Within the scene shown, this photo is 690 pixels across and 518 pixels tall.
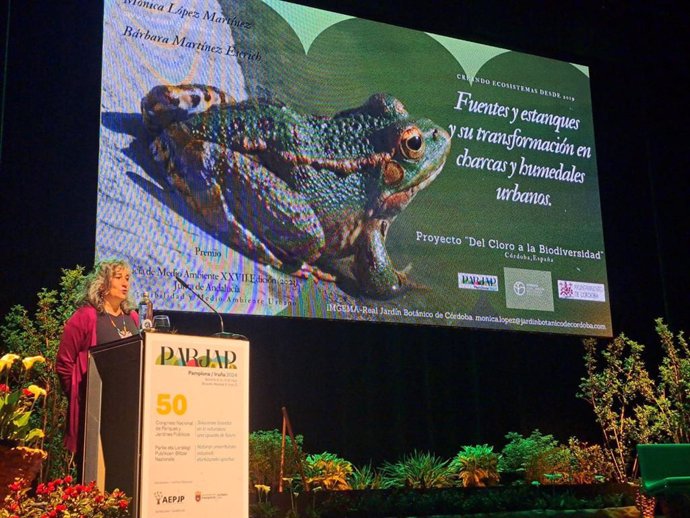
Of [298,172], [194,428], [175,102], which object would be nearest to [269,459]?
[298,172]

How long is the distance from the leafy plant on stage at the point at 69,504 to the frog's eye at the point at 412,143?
4.21 m

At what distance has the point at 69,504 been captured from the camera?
9.16ft

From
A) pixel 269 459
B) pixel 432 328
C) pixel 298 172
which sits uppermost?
pixel 298 172

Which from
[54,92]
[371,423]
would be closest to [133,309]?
[54,92]

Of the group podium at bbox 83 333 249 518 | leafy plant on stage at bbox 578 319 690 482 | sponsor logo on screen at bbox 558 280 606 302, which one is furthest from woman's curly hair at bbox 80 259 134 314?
leafy plant on stage at bbox 578 319 690 482

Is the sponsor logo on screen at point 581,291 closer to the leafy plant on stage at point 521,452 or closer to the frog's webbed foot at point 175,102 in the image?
the leafy plant on stage at point 521,452

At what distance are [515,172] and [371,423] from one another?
2.30 meters

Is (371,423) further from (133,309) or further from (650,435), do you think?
(133,309)

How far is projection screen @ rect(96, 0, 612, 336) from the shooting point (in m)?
5.73

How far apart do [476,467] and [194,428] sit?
3723 millimetres

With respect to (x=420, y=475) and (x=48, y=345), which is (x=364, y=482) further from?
(x=48, y=345)

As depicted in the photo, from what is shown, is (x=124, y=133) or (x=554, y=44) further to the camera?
(x=554, y=44)

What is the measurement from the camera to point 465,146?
22.5 feet

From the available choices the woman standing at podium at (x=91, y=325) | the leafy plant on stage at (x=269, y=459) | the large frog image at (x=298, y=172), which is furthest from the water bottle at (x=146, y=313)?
the large frog image at (x=298, y=172)
